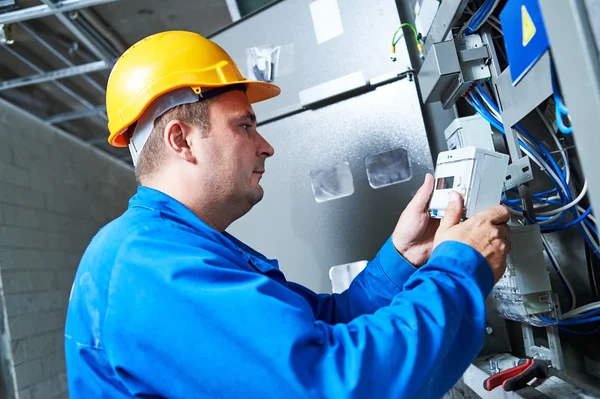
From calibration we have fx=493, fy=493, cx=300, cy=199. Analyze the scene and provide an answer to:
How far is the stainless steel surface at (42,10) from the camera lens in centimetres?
203

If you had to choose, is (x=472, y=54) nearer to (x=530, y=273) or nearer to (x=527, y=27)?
(x=527, y=27)

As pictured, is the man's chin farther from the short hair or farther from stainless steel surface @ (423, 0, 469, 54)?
stainless steel surface @ (423, 0, 469, 54)

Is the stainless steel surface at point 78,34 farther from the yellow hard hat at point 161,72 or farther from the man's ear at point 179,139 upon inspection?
the man's ear at point 179,139

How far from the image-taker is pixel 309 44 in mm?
1267

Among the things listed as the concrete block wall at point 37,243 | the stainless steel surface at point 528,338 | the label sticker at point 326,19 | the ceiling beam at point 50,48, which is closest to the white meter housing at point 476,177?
the stainless steel surface at point 528,338

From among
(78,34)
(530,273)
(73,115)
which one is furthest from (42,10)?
(530,273)

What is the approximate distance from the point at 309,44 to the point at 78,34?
1511 millimetres

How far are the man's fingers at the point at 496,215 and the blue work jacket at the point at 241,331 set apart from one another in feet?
0.23

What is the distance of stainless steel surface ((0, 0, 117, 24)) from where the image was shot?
2031mm

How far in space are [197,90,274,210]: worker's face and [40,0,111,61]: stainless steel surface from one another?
1.54 metres

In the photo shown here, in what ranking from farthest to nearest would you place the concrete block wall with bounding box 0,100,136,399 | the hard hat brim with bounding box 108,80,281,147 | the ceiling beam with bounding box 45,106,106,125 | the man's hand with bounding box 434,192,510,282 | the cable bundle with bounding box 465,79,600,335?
the ceiling beam with bounding box 45,106,106,125, the concrete block wall with bounding box 0,100,136,399, the hard hat brim with bounding box 108,80,281,147, the cable bundle with bounding box 465,79,600,335, the man's hand with bounding box 434,192,510,282

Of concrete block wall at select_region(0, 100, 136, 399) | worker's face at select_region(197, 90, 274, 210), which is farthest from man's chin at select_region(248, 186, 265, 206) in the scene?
concrete block wall at select_region(0, 100, 136, 399)

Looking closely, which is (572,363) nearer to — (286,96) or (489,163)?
(489,163)

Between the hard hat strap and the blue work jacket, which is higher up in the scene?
the hard hat strap
